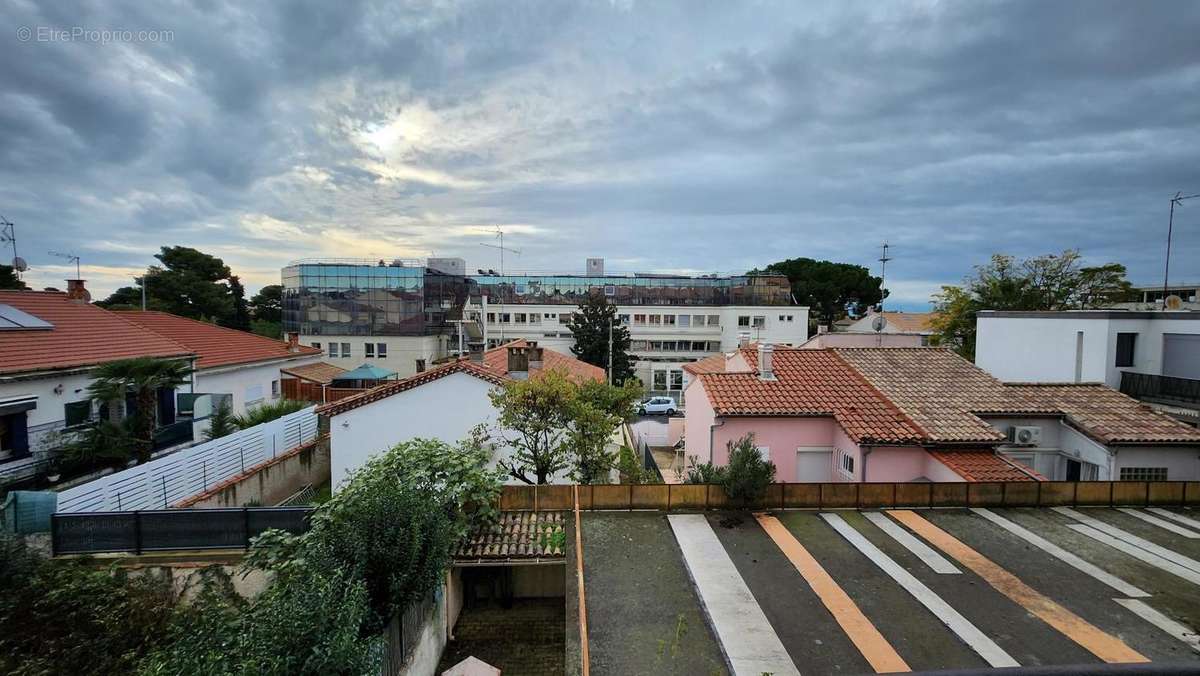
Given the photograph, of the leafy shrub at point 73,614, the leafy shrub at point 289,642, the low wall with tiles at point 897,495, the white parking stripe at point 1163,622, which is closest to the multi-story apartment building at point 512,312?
the low wall with tiles at point 897,495

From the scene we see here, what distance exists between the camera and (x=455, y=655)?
416 inches

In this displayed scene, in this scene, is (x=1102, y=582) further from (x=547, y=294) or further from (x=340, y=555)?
(x=547, y=294)

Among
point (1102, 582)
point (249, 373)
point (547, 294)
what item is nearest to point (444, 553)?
point (1102, 582)

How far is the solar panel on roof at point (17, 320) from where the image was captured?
15148 mm

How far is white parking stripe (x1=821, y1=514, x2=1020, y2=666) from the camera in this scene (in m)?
6.95

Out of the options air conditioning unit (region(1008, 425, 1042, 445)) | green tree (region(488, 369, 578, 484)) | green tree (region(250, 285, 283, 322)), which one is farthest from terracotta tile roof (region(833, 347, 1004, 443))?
green tree (region(250, 285, 283, 322))

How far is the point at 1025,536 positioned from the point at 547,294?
42.6 meters

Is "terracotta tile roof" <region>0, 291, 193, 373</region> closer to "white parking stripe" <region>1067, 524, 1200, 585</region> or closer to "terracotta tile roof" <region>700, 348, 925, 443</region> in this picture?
"terracotta tile roof" <region>700, 348, 925, 443</region>

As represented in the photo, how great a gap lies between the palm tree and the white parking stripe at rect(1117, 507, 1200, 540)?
2449 centimetres

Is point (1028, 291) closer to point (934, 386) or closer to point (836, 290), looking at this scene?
point (934, 386)

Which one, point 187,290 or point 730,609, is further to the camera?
point 187,290

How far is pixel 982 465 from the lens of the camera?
1272 centimetres

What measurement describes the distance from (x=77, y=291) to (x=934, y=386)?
29.5 metres

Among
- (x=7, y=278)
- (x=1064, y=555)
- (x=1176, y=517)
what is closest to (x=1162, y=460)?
(x=1176, y=517)
